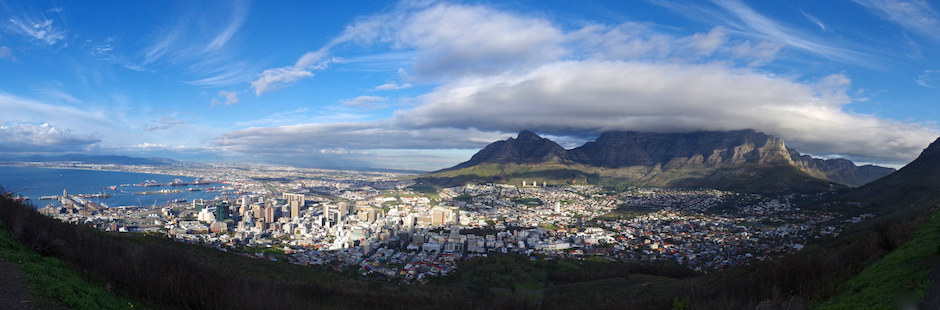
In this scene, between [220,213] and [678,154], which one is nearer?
[220,213]

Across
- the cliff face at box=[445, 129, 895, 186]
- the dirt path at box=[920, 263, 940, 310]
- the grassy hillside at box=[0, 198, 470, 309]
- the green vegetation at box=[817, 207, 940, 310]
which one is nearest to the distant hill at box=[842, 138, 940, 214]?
the cliff face at box=[445, 129, 895, 186]

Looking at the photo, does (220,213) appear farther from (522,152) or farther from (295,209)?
(522,152)

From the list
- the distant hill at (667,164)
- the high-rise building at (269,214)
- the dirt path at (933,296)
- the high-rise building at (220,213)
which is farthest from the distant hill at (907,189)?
the high-rise building at (220,213)

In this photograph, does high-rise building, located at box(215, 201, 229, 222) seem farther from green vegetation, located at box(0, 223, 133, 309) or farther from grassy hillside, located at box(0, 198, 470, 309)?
green vegetation, located at box(0, 223, 133, 309)

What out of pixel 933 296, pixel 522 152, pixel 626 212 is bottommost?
pixel 626 212

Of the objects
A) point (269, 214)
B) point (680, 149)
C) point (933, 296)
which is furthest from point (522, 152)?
point (933, 296)

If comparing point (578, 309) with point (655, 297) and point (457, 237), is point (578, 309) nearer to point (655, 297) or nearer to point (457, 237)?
point (655, 297)
